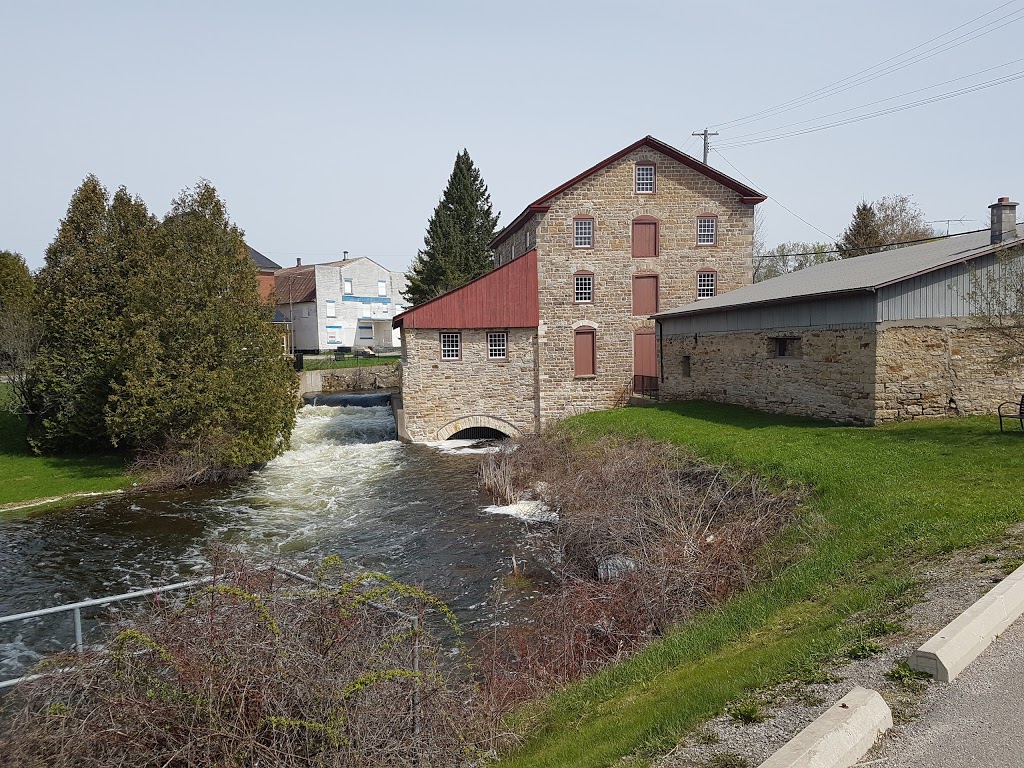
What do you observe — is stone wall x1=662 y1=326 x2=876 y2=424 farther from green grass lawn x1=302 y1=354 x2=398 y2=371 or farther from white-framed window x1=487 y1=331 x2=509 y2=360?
green grass lawn x1=302 y1=354 x2=398 y2=371

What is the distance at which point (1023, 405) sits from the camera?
12.6 meters

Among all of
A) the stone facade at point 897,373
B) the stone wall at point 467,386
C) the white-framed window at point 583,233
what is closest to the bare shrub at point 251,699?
the stone facade at point 897,373

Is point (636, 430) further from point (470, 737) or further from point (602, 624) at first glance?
point (470, 737)

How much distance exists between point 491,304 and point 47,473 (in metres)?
16.0

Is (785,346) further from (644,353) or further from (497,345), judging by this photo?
(497,345)

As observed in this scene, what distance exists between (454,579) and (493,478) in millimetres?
6364

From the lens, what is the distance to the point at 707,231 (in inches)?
1128

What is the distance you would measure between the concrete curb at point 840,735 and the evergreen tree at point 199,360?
18.6 metres

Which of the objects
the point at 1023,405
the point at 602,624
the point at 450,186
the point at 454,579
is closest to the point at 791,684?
the point at 602,624

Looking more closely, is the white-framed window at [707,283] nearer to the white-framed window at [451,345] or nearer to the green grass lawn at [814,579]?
the white-framed window at [451,345]

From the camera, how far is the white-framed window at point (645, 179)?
28.1m

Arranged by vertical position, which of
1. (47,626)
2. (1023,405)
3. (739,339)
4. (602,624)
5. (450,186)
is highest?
(450,186)

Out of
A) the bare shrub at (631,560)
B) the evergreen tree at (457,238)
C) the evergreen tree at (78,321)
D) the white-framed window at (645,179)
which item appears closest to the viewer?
the bare shrub at (631,560)

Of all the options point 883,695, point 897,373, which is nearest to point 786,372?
point 897,373
